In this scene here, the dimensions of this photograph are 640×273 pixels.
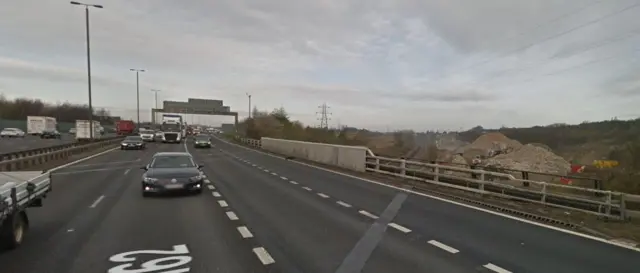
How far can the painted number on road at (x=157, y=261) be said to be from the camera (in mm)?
5777

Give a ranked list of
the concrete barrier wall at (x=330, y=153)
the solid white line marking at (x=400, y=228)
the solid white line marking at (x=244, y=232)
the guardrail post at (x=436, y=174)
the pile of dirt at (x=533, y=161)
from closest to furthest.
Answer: the solid white line marking at (x=244, y=232) → the solid white line marking at (x=400, y=228) → the guardrail post at (x=436, y=174) → the concrete barrier wall at (x=330, y=153) → the pile of dirt at (x=533, y=161)

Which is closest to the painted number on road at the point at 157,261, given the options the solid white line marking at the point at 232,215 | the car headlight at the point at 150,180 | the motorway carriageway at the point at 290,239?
the motorway carriageway at the point at 290,239

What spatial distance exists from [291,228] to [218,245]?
173 cm

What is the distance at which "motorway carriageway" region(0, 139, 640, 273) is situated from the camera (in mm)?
6023

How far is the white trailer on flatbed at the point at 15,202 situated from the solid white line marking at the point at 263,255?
3.58m

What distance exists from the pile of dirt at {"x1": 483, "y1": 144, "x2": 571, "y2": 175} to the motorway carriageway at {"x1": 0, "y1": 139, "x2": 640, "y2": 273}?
20039mm

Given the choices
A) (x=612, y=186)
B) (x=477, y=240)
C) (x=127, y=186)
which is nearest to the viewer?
(x=477, y=240)

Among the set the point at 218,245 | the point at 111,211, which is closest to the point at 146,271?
the point at 218,245

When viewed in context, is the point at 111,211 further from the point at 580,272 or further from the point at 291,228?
the point at 580,272

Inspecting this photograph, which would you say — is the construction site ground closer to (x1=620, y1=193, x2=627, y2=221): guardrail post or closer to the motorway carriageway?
(x1=620, y1=193, x2=627, y2=221): guardrail post

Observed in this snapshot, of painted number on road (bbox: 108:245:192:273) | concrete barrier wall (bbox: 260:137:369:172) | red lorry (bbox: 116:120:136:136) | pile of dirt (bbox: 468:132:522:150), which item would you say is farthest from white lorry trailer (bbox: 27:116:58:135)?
painted number on road (bbox: 108:245:192:273)

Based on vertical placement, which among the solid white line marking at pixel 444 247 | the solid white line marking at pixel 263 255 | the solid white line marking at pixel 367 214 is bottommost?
the solid white line marking at pixel 367 214

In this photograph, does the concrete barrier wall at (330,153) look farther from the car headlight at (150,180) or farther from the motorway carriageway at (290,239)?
the car headlight at (150,180)

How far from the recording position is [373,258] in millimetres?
6316
